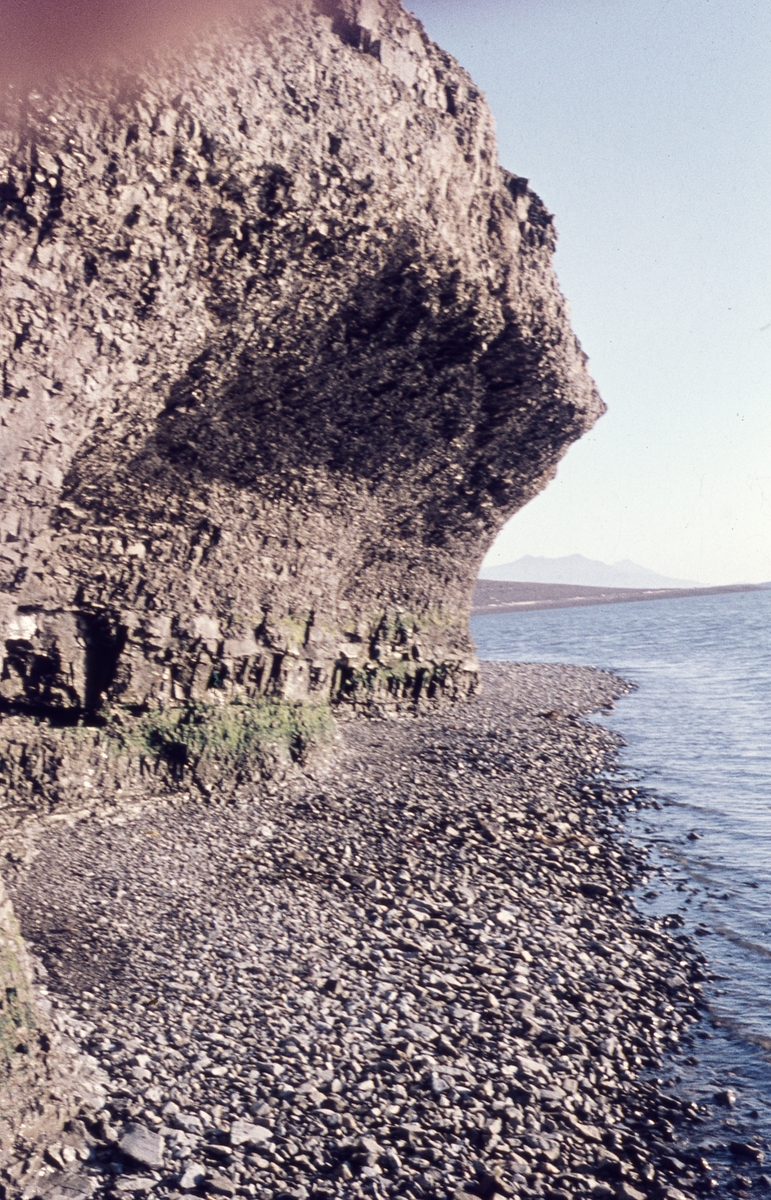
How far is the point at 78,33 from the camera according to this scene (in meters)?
11.1

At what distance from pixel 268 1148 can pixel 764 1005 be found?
7225mm

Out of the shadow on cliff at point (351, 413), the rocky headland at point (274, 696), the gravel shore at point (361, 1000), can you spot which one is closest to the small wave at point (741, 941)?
the gravel shore at point (361, 1000)

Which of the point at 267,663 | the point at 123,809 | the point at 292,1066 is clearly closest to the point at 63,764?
the point at 123,809

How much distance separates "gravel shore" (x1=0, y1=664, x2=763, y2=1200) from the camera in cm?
774

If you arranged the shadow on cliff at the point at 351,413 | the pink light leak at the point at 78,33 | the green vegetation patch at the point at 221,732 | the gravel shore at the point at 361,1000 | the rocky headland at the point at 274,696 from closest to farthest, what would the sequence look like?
the gravel shore at the point at 361,1000 < the rocky headland at the point at 274,696 < the pink light leak at the point at 78,33 < the shadow on cliff at the point at 351,413 < the green vegetation patch at the point at 221,732

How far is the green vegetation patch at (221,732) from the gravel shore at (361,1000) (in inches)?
49.4

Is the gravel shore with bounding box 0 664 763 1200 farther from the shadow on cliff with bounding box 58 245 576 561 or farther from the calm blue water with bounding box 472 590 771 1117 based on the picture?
the shadow on cliff with bounding box 58 245 576 561

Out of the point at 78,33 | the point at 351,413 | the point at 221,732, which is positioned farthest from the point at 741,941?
the point at 78,33

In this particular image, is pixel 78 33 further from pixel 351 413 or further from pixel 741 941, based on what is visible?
pixel 741 941

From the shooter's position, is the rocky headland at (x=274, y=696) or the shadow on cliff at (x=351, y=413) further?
the shadow on cliff at (x=351, y=413)

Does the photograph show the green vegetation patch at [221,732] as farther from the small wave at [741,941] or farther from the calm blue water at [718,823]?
the small wave at [741,941]

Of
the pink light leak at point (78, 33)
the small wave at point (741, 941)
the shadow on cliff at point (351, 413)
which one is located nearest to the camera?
the pink light leak at point (78, 33)

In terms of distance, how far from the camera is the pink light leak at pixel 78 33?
10.6 metres

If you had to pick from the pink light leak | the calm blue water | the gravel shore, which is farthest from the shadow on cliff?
the calm blue water
